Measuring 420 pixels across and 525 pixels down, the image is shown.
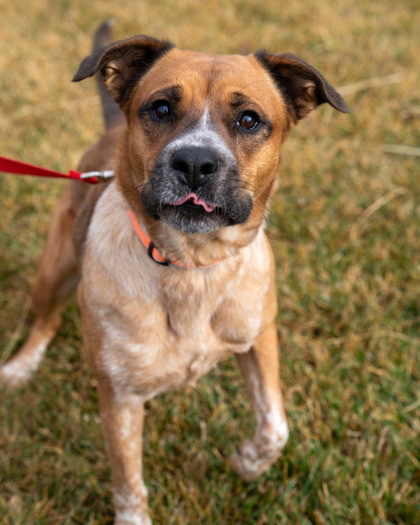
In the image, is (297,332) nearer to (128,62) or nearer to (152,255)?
(152,255)

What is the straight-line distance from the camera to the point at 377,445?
3514mm

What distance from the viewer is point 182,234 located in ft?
9.20

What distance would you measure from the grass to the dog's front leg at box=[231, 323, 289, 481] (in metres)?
0.19

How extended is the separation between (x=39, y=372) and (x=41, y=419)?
44 centimetres

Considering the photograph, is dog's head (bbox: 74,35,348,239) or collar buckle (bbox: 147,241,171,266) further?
collar buckle (bbox: 147,241,171,266)

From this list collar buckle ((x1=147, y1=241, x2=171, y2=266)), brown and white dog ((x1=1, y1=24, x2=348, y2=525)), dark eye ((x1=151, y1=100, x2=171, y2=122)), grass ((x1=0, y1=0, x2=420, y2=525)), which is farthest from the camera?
grass ((x1=0, y1=0, x2=420, y2=525))

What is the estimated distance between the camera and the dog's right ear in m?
2.86

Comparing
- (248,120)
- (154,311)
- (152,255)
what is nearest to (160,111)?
(248,120)

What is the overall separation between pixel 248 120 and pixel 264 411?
5.33 ft

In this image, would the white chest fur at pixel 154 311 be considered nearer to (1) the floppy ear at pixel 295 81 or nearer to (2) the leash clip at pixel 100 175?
(2) the leash clip at pixel 100 175

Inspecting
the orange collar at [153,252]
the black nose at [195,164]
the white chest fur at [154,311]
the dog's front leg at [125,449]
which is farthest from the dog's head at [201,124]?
the dog's front leg at [125,449]

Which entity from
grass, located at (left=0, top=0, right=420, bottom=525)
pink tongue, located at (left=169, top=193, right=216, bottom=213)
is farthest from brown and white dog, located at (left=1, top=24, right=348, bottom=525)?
grass, located at (left=0, top=0, right=420, bottom=525)

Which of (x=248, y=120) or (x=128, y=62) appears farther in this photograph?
(x=128, y=62)

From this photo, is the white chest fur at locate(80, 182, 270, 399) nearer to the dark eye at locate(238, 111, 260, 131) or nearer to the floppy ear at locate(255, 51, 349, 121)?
the dark eye at locate(238, 111, 260, 131)
